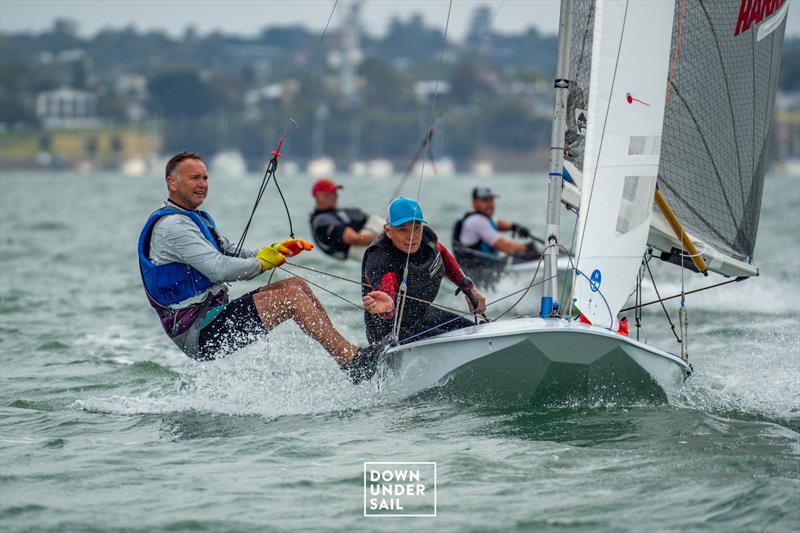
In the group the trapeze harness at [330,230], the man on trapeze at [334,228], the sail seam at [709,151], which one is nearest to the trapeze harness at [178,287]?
the sail seam at [709,151]

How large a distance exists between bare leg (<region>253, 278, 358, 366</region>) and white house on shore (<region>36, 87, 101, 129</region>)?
126434 mm

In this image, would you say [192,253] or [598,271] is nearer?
[598,271]

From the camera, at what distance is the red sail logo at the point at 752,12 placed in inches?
278

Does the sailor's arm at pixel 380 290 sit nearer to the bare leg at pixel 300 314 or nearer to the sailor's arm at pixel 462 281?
the bare leg at pixel 300 314

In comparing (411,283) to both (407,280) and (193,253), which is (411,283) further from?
(193,253)

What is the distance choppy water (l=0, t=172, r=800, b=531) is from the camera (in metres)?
4.52

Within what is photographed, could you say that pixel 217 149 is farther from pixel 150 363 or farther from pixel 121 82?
pixel 150 363

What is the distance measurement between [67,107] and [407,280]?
13176 cm

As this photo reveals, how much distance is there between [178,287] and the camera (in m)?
6.20

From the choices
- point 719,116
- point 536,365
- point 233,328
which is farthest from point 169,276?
point 719,116

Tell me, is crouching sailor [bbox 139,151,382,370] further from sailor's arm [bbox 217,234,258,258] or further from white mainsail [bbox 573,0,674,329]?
white mainsail [bbox 573,0,674,329]

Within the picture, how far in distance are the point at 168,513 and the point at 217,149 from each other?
121 m

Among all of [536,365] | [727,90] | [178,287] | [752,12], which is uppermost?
[752,12]

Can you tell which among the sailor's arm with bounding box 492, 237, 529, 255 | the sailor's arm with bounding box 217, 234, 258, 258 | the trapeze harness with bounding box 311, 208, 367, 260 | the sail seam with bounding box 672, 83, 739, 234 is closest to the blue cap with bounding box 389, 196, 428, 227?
the sailor's arm with bounding box 217, 234, 258, 258
